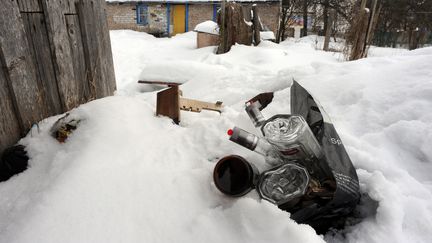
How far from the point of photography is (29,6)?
1.90 m

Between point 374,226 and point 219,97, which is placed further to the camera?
point 219,97

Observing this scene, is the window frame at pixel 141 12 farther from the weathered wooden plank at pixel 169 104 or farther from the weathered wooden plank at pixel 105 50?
the weathered wooden plank at pixel 169 104

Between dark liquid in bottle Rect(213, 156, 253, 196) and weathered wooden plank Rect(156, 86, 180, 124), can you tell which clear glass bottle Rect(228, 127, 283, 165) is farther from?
weathered wooden plank Rect(156, 86, 180, 124)

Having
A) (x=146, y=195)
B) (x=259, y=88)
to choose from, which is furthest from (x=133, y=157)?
(x=259, y=88)

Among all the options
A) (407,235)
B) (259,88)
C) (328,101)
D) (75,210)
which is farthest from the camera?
(259,88)

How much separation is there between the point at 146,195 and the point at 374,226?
3.70 ft

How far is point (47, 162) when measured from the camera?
1.74 m

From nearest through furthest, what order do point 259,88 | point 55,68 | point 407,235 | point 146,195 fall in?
point 407,235
point 146,195
point 55,68
point 259,88

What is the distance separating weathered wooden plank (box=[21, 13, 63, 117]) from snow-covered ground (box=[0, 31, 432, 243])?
18 centimetres

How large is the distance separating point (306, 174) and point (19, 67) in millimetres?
1923

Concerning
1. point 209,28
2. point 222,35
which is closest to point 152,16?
point 209,28

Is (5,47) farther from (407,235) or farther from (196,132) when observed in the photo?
(407,235)

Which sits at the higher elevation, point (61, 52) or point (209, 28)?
point (61, 52)

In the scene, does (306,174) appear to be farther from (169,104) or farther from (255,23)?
(255,23)
